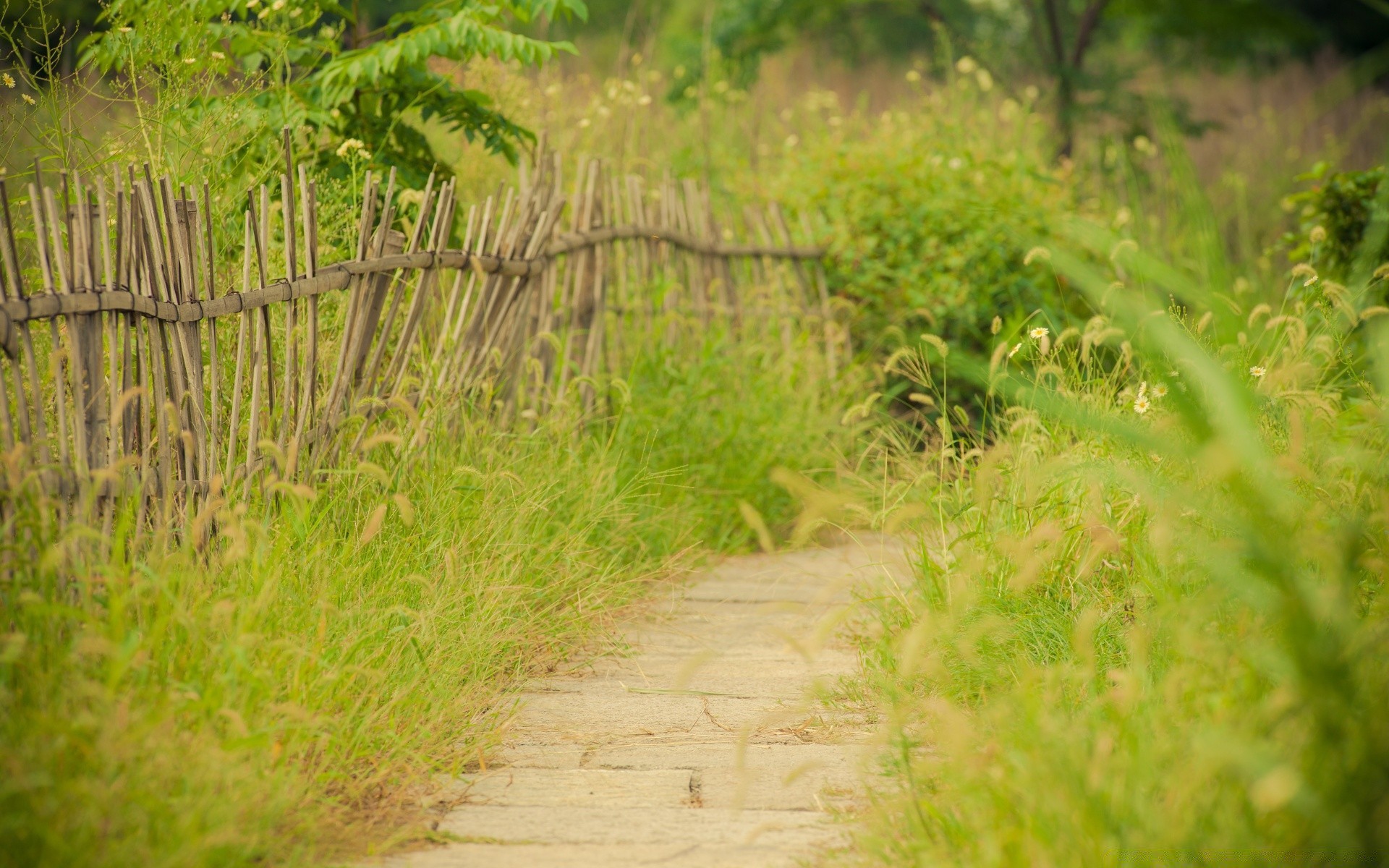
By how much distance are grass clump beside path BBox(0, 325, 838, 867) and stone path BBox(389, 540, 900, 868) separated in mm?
127

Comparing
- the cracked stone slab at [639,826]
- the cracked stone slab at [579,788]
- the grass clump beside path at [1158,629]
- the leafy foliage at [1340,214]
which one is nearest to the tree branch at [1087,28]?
the leafy foliage at [1340,214]

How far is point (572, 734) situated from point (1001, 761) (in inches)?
44.7

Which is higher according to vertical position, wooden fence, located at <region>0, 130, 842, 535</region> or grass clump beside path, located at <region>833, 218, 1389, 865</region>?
wooden fence, located at <region>0, 130, 842, 535</region>

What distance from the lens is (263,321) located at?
9.72 ft

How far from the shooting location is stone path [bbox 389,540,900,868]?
6.98ft

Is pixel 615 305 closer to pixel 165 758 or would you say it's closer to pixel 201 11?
pixel 201 11

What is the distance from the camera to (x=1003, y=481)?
3354 mm

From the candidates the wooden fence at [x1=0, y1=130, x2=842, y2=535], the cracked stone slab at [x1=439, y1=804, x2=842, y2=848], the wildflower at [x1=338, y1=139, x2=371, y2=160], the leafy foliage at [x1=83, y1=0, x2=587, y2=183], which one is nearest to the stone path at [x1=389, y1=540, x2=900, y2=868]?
the cracked stone slab at [x1=439, y1=804, x2=842, y2=848]

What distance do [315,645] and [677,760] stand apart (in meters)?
0.86

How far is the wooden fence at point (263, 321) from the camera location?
→ 7.54 ft

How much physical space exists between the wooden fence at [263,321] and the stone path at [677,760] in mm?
838

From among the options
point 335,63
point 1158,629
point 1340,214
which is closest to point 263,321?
point 335,63

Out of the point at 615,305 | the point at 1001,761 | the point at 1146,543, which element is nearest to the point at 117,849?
the point at 1001,761

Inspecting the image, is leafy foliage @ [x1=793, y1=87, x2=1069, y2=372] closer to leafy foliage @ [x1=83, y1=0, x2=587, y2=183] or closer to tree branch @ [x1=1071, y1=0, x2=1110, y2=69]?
leafy foliage @ [x1=83, y1=0, x2=587, y2=183]
